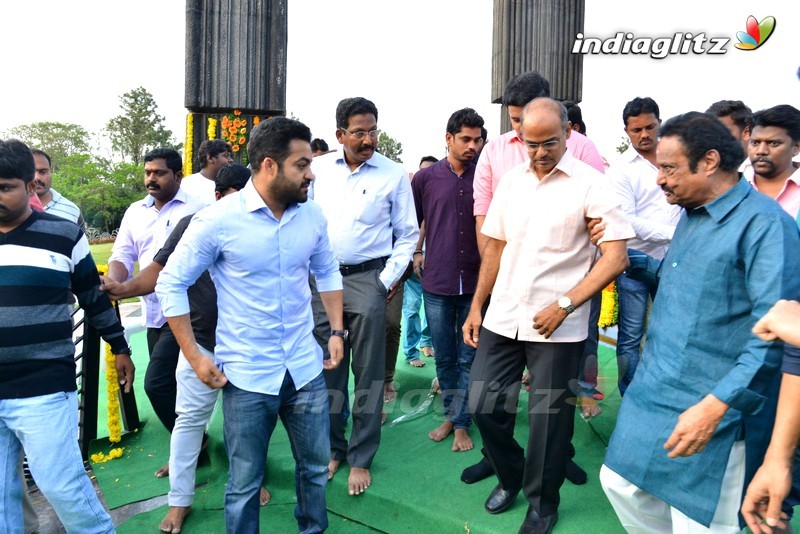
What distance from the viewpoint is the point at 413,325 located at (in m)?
5.77

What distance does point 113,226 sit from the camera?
53750 millimetres

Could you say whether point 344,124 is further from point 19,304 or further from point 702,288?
point 702,288

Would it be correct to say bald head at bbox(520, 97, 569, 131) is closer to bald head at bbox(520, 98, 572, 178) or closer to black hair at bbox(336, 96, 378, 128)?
bald head at bbox(520, 98, 572, 178)

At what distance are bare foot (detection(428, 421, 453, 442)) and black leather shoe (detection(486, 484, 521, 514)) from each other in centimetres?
84

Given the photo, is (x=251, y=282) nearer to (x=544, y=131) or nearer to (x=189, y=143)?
(x=544, y=131)

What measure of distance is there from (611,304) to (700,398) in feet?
8.59

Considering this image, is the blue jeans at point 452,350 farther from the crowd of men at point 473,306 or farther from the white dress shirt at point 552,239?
the white dress shirt at point 552,239

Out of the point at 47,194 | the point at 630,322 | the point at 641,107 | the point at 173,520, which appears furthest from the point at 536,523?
the point at 47,194

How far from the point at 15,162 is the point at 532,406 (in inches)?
93.3

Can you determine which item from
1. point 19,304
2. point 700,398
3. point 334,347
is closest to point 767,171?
point 700,398

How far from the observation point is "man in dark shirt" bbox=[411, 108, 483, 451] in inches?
150

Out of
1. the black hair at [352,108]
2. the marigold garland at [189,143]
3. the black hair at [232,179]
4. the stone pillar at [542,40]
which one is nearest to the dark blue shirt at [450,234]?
the black hair at [352,108]

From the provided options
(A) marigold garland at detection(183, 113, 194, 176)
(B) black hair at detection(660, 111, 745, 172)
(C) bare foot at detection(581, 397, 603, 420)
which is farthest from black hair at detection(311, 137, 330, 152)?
(B) black hair at detection(660, 111, 745, 172)

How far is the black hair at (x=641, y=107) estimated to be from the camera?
385 centimetres
